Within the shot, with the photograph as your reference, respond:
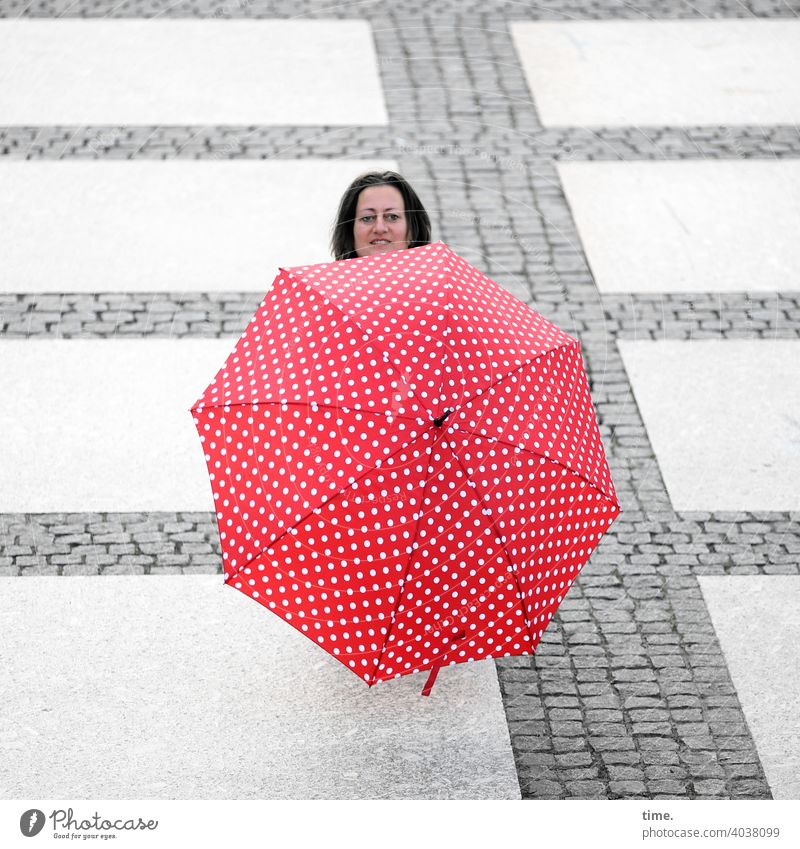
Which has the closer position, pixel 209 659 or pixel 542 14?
pixel 209 659

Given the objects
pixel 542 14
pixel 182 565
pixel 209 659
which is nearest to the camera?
pixel 209 659

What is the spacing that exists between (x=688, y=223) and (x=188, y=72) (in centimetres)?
408

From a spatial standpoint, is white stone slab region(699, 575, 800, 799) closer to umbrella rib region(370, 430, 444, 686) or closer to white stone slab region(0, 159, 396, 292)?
umbrella rib region(370, 430, 444, 686)

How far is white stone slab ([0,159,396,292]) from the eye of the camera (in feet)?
28.0

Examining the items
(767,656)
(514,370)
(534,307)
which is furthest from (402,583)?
(534,307)

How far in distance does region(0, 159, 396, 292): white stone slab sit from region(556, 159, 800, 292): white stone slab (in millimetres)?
1535

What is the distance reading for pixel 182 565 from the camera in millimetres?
6660

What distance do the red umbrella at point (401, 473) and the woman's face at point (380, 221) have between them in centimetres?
136

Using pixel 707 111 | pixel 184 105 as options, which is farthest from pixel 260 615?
pixel 707 111

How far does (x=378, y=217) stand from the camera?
6.78m

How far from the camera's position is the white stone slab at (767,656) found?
19.3 feet

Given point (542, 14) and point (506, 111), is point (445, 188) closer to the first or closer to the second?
point (506, 111)

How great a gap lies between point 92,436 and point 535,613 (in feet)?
10.6
